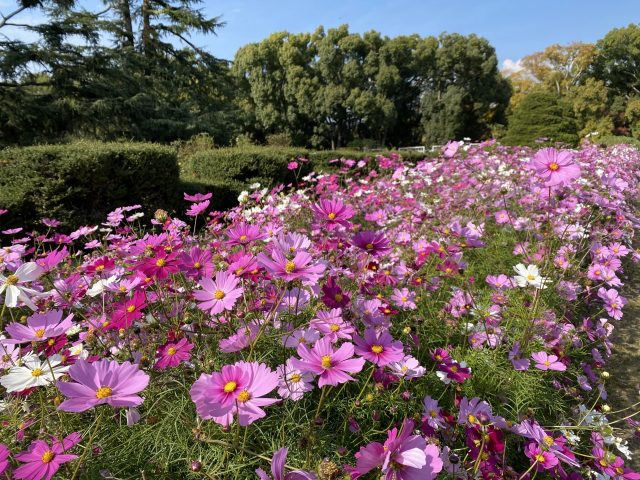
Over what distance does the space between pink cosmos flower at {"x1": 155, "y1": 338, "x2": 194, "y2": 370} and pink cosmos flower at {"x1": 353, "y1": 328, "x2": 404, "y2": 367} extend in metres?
0.41

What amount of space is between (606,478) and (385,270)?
1043mm

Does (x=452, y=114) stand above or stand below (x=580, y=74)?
below

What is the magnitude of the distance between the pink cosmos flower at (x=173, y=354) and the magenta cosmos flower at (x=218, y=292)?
0.34 ft

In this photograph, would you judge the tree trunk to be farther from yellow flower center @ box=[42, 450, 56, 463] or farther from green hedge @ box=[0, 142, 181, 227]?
yellow flower center @ box=[42, 450, 56, 463]

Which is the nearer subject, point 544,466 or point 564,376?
point 544,466

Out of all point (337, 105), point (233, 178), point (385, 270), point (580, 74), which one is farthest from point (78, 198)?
point (580, 74)

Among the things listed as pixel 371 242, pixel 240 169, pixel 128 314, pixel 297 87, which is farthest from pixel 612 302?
pixel 297 87

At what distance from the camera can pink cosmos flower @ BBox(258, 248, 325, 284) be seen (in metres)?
0.92

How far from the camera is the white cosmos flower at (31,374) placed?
0.87 meters

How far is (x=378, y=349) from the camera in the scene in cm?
100

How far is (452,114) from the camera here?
25328 millimetres

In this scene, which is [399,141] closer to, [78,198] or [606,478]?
[78,198]

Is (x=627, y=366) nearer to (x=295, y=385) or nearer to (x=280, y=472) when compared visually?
(x=295, y=385)

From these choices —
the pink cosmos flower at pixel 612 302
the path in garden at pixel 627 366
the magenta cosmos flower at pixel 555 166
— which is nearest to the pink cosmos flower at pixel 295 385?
the magenta cosmos flower at pixel 555 166
